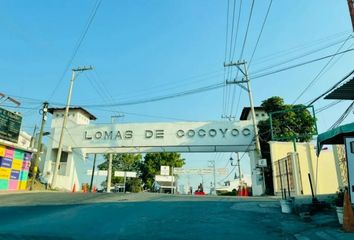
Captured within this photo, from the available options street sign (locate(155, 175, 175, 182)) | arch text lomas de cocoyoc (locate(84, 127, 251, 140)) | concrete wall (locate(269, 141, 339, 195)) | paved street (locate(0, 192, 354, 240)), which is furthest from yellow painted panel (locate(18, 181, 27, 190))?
street sign (locate(155, 175, 175, 182))

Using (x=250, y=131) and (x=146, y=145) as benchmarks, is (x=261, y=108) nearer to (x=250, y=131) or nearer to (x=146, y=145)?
(x=250, y=131)

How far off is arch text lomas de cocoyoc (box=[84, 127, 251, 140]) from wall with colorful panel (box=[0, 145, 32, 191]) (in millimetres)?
6271

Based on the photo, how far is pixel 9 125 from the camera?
26.5m

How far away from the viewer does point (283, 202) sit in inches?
432

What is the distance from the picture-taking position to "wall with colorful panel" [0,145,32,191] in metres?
24.9

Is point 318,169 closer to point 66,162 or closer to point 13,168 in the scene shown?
point 66,162

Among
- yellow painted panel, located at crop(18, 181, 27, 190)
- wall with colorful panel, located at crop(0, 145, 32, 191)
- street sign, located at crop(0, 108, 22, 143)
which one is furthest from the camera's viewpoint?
yellow painted panel, located at crop(18, 181, 27, 190)

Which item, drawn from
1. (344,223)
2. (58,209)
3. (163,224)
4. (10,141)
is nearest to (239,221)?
(163,224)

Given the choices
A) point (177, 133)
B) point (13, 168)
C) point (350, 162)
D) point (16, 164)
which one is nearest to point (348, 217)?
point (350, 162)

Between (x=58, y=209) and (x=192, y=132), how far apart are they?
63.9 feet

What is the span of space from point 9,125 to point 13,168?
343 centimetres

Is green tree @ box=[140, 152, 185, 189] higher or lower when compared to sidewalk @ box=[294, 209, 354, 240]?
higher

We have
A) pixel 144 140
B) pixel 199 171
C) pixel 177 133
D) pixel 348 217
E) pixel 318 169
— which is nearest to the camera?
pixel 348 217

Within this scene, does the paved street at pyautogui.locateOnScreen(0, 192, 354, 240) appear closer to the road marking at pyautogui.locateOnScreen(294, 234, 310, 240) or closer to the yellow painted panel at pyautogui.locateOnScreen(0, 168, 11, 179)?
the road marking at pyautogui.locateOnScreen(294, 234, 310, 240)
